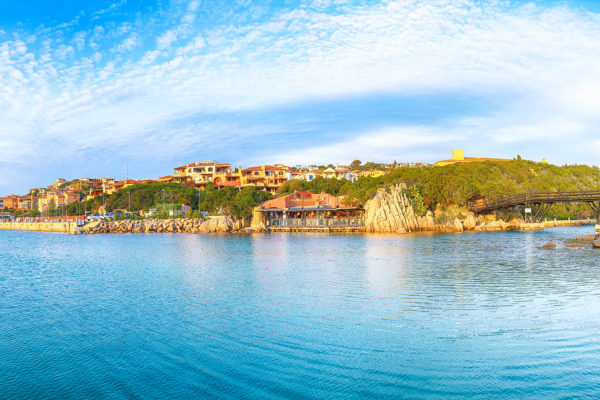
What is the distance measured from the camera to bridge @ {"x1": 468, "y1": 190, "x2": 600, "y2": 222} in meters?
42.7

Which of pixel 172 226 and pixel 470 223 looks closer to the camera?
pixel 470 223

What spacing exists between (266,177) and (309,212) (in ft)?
74.0

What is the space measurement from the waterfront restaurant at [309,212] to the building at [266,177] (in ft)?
57.8

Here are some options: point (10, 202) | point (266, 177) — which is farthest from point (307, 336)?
point (10, 202)

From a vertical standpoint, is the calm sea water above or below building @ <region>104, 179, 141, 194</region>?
below

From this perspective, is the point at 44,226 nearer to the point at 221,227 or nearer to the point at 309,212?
the point at 221,227

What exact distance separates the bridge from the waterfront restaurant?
16664 millimetres

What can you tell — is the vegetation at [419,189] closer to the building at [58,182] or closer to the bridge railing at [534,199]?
the bridge railing at [534,199]

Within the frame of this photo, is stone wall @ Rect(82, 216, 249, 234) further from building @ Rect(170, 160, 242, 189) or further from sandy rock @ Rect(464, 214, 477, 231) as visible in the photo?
sandy rock @ Rect(464, 214, 477, 231)

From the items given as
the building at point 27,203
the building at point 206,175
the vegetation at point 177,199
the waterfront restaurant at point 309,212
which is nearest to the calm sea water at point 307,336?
the waterfront restaurant at point 309,212

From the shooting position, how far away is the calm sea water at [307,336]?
23.1 feet

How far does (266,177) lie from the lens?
85.6m

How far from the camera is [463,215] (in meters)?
56.2

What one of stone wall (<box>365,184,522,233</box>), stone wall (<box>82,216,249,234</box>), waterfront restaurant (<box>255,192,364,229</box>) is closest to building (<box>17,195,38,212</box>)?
stone wall (<box>82,216,249,234</box>)
